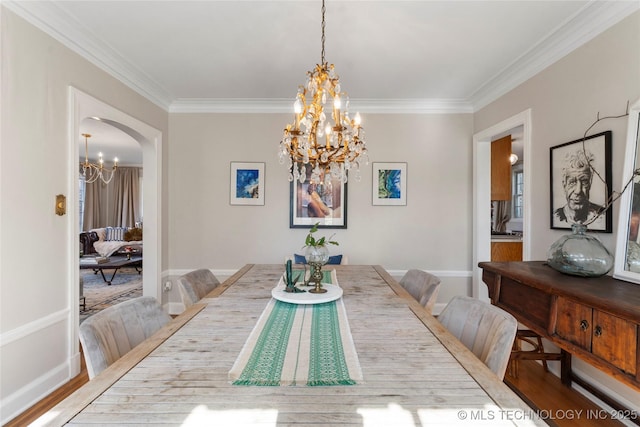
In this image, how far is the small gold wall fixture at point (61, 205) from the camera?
6.89 feet

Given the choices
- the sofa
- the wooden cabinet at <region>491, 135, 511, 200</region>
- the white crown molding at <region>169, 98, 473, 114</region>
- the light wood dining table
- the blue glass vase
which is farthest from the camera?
the sofa

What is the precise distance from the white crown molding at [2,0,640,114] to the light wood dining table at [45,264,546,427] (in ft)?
7.35

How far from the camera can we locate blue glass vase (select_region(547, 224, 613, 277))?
156cm

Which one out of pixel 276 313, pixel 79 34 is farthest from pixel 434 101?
pixel 79 34

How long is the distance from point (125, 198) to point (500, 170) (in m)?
9.24

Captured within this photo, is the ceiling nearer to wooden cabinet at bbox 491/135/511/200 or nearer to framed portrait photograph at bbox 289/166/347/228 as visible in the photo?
wooden cabinet at bbox 491/135/511/200

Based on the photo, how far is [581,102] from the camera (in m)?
2.04

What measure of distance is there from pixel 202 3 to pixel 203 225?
239cm

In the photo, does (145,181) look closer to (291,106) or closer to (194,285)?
(291,106)

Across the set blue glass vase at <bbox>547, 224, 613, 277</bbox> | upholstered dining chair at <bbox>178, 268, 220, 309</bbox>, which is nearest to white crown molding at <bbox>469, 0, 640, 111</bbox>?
blue glass vase at <bbox>547, 224, 613, 277</bbox>

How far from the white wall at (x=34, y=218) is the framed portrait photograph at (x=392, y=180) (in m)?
2.91

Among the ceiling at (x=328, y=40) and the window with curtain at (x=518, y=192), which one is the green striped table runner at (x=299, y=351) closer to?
the ceiling at (x=328, y=40)

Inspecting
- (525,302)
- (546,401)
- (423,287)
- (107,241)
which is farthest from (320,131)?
(107,241)

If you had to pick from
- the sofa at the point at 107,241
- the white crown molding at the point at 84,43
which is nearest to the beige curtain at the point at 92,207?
the sofa at the point at 107,241
